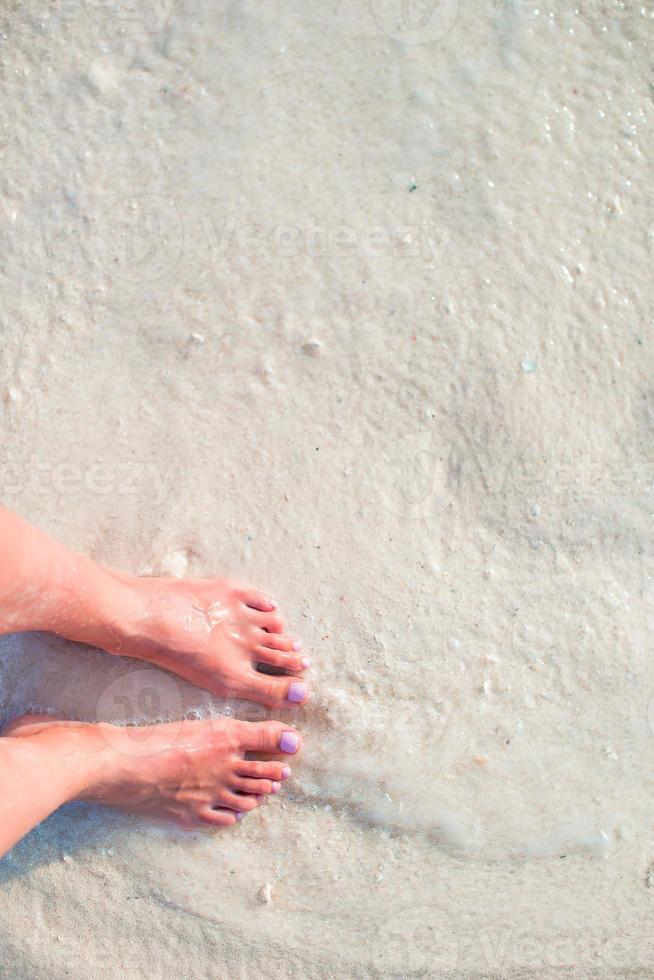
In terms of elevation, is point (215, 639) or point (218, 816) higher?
point (215, 639)

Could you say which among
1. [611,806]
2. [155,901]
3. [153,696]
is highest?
[611,806]

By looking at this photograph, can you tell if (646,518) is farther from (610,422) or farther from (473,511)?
(473,511)

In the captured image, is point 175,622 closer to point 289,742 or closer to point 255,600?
point 255,600

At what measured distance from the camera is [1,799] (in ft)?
5.39

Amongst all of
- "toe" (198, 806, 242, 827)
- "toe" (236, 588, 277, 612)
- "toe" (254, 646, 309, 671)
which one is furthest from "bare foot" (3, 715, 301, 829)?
"toe" (236, 588, 277, 612)

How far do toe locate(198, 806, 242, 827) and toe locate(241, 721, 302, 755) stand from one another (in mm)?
150

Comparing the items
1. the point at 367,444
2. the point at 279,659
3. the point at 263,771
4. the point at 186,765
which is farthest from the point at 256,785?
the point at 367,444

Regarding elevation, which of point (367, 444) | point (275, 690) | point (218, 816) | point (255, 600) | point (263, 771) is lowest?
point (218, 816)

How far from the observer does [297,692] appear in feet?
6.22

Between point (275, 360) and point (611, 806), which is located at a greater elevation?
point (275, 360)

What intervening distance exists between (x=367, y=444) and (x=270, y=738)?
0.73 m

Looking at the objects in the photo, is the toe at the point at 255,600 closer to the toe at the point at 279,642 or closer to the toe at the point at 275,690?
the toe at the point at 279,642

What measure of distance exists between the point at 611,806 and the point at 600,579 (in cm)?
52

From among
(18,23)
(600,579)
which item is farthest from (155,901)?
(18,23)
